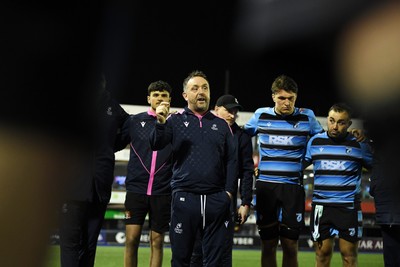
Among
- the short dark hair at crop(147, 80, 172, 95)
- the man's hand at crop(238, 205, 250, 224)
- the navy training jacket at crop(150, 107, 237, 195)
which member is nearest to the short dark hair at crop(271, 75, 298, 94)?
the short dark hair at crop(147, 80, 172, 95)

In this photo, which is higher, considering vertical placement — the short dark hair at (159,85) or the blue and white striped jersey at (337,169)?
the short dark hair at (159,85)

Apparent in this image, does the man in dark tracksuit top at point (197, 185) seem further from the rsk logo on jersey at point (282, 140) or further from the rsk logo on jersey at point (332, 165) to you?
the rsk logo on jersey at point (332, 165)

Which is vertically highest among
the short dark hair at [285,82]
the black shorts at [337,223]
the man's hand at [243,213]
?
the short dark hair at [285,82]

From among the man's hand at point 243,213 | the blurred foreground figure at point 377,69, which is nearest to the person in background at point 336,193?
the man's hand at point 243,213

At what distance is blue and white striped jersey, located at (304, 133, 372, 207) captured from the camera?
3.65 meters

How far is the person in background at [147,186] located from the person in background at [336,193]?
0.92 m

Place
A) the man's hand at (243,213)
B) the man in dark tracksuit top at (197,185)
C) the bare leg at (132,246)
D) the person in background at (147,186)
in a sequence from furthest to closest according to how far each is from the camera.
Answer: the person in background at (147,186)
the bare leg at (132,246)
the man's hand at (243,213)
the man in dark tracksuit top at (197,185)

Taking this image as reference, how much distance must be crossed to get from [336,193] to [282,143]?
1.59ft

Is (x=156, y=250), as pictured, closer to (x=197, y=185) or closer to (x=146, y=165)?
(x=146, y=165)

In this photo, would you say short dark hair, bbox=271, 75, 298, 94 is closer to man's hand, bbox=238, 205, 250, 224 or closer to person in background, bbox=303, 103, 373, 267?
man's hand, bbox=238, 205, 250, 224

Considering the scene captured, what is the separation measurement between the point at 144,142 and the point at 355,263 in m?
1.54

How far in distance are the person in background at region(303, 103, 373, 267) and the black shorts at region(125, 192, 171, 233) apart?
934 mm

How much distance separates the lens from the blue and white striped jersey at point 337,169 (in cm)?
365

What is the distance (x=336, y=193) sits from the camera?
3652 millimetres
